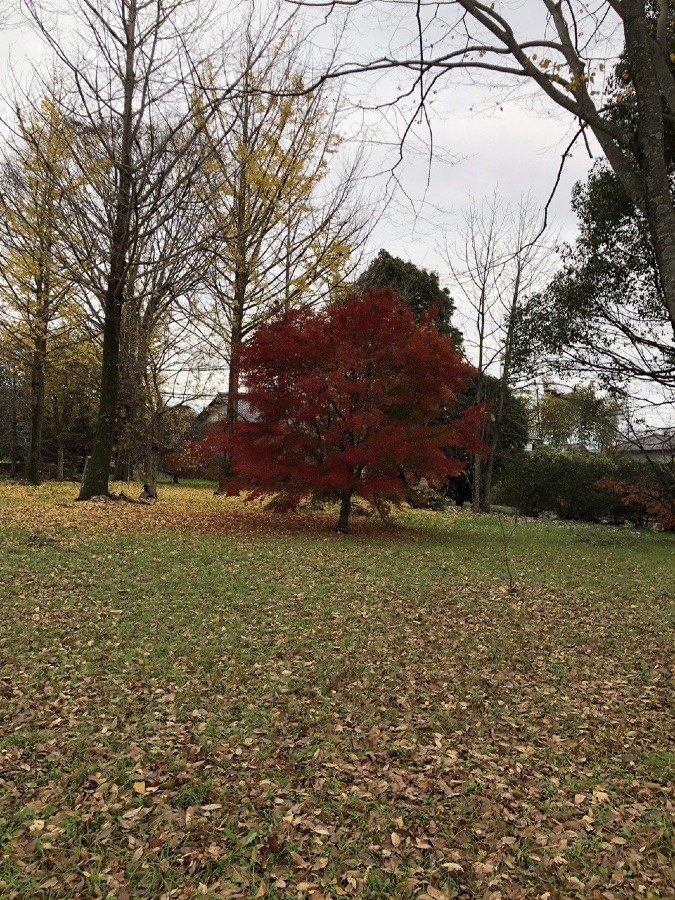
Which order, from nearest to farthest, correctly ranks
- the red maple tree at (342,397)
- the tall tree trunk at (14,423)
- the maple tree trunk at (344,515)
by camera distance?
the red maple tree at (342,397), the maple tree trunk at (344,515), the tall tree trunk at (14,423)

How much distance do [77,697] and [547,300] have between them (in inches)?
423

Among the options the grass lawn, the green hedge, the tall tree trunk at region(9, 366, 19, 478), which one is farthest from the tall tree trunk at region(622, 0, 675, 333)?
the tall tree trunk at region(9, 366, 19, 478)

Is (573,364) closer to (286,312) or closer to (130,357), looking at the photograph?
(286,312)

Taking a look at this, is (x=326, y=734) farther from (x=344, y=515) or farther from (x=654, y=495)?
(x=654, y=495)

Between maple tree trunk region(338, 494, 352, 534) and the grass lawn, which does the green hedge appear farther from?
the grass lawn

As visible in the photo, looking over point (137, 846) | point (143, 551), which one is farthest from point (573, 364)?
point (137, 846)

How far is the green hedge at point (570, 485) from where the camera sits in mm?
16531

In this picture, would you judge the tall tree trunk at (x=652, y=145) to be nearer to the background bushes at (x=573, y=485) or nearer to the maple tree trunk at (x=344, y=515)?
the maple tree trunk at (x=344, y=515)

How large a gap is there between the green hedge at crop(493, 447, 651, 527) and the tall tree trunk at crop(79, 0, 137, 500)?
39.5 feet

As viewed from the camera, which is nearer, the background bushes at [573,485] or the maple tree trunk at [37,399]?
the maple tree trunk at [37,399]

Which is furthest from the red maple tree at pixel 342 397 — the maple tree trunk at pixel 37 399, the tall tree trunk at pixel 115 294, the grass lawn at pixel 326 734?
the maple tree trunk at pixel 37 399

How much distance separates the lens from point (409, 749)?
10.2 feet

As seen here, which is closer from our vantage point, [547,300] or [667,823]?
[667,823]

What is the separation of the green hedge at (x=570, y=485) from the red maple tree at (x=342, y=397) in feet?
29.0
